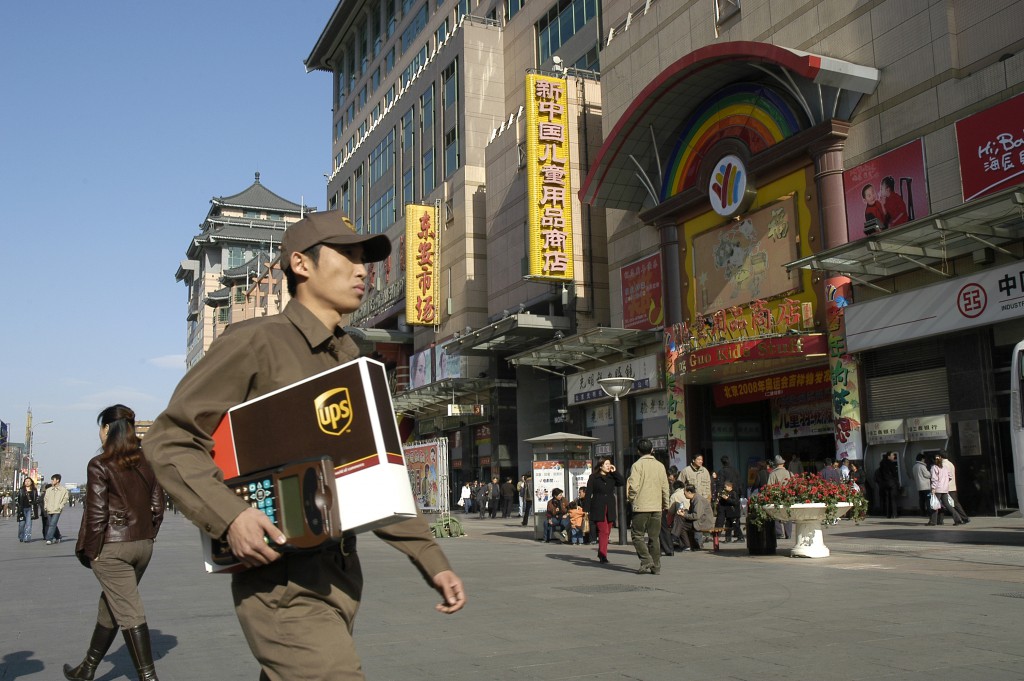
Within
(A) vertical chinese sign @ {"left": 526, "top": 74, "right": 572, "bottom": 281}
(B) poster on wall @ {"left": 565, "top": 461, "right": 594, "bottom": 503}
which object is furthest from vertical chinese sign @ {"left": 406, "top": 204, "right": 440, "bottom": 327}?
(B) poster on wall @ {"left": 565, "top": 461, "right": 594, "bottom": 503}

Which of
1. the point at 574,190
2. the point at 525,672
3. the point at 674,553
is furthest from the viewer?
the point at 574,190

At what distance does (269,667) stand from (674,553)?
14292mm

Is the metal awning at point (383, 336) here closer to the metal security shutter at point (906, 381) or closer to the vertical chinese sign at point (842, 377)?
the vertical chinese sign at point (842, 377)

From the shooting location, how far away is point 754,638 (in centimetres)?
720

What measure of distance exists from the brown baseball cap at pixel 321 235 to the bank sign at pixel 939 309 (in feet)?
59.7

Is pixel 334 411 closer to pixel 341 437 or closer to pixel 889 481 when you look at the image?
pixel 341 437

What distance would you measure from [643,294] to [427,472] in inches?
343

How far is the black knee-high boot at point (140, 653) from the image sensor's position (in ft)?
18.6

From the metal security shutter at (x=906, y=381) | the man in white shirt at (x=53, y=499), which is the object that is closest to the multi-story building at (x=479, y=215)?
the metal security shutter at (x=906, y=381)

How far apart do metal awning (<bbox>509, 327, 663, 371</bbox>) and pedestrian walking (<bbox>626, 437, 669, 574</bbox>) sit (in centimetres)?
1524

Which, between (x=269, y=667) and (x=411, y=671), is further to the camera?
(x=411, y=671)

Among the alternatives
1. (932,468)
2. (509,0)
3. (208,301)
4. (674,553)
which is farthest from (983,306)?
(208,301)

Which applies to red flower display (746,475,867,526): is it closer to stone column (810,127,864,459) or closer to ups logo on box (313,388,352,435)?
stone column (810,127,864,459)

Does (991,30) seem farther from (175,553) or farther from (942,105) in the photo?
(175,553)
